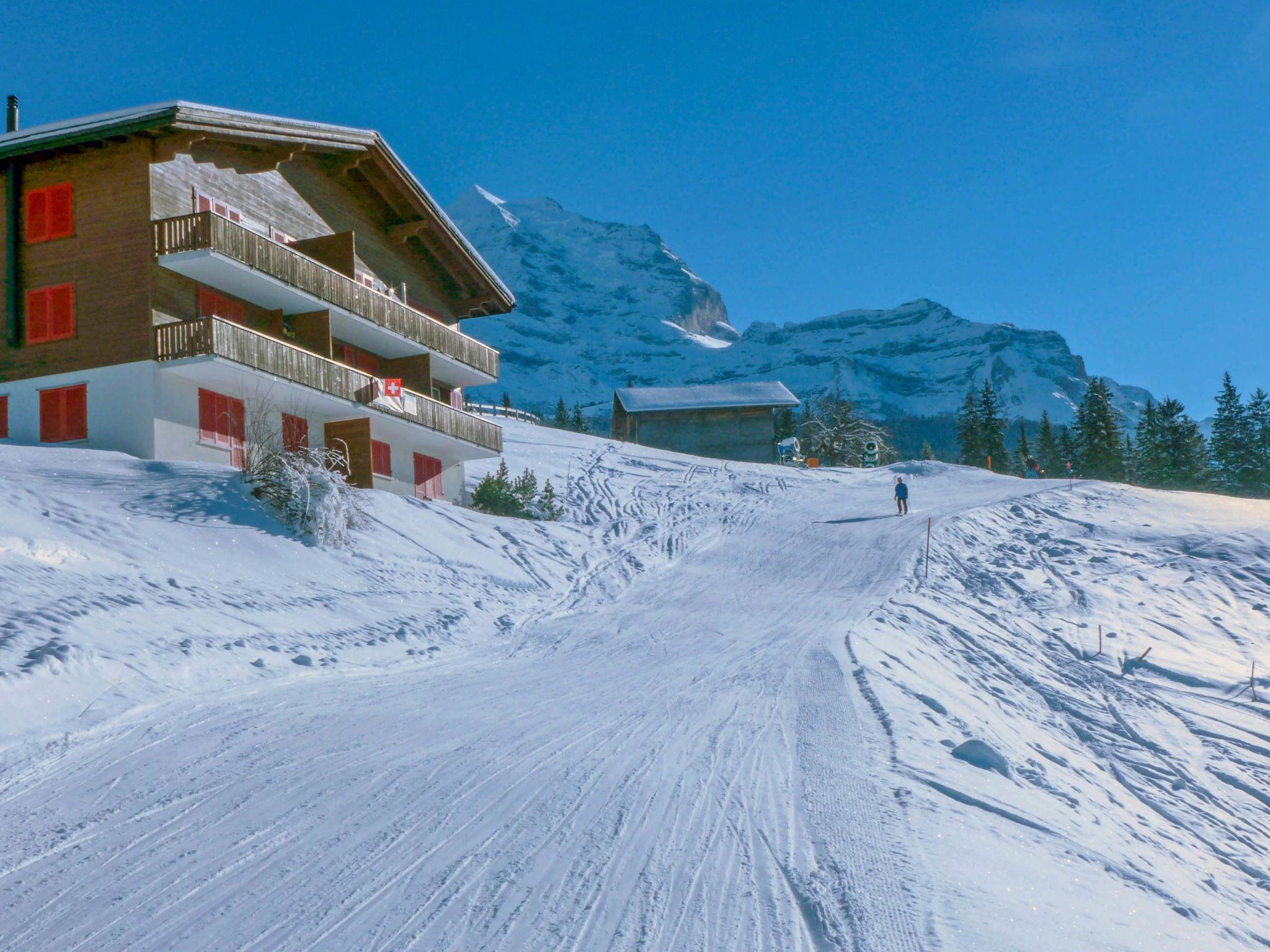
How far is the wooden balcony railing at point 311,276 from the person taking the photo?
2316 centimetres

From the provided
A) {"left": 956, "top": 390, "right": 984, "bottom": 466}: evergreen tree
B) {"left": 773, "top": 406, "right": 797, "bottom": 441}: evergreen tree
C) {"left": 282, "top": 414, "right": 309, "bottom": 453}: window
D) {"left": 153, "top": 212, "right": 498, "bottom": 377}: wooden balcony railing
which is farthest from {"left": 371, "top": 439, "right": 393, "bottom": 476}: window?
{"left": 773, "top": 406, "right": 797, "bottom": 441}: evergreen tree

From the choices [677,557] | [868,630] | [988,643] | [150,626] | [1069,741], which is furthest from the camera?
[677,557]

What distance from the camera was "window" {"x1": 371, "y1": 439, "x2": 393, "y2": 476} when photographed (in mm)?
30203

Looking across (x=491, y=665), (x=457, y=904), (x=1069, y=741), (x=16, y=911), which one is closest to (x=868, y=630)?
(x=1069, y=741)

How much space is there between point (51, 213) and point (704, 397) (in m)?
51.3

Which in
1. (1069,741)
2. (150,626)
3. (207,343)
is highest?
(207,343)

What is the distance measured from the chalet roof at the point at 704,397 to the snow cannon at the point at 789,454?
2.54 metres

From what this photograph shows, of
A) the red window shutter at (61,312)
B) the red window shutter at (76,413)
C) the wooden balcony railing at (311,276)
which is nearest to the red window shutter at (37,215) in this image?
the red window shutter at (61,312)

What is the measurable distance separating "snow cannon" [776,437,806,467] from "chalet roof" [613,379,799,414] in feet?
8.33

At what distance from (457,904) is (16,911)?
2446mm

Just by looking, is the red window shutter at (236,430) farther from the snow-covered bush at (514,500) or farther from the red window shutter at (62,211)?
the snow-covered bush at (514,500)

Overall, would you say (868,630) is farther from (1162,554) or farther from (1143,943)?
(1162,554)

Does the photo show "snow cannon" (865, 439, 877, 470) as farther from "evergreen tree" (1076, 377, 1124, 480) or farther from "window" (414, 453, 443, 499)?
"window" (414, 453, 443, 499)

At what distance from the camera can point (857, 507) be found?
40344 millimetres
